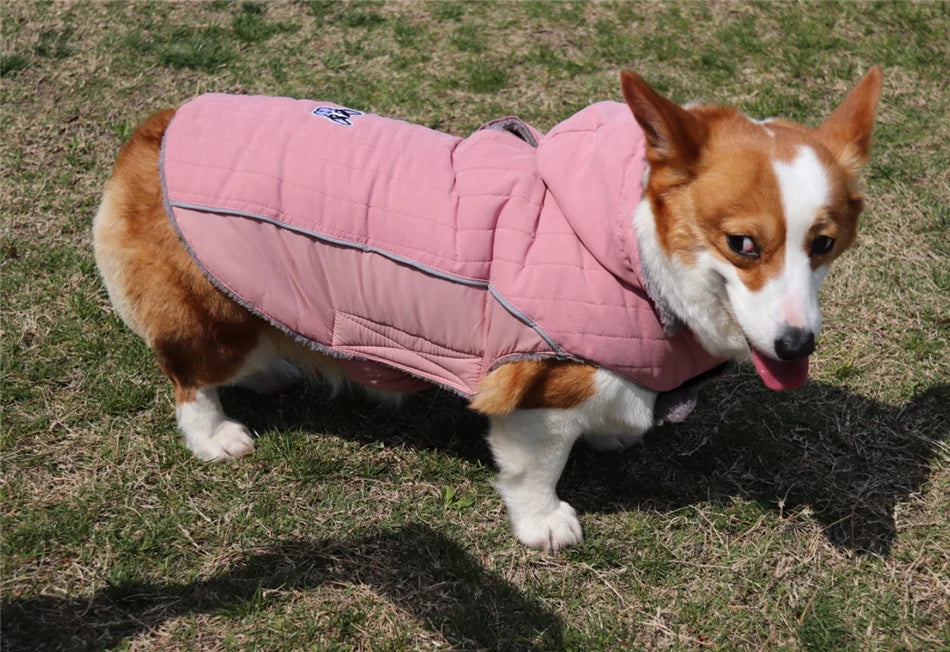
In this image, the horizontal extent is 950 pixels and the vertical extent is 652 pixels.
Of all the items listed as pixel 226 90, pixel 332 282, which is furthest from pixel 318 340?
pixel 226 90

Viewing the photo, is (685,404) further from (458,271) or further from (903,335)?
(903,335)

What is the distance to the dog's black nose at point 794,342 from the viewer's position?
215 cm

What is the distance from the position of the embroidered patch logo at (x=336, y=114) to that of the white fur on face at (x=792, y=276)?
4.21ft

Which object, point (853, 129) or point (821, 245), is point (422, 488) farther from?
point (853, 129)

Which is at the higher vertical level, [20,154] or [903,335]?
[20,154]

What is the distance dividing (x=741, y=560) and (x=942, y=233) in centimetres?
225

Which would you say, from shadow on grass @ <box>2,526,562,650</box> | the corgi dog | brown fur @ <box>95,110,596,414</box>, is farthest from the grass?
brown fur @ <box>95,110,596,414</box>

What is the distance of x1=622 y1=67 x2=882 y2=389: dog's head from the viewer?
2.14m

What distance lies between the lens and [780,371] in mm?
2377

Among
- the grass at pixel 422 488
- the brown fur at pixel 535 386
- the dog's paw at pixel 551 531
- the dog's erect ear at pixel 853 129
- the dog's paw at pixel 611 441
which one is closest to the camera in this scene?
the dog's erect ear at pixel 853 129

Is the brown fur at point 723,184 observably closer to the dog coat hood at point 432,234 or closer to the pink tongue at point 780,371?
the dog coat hood at point 432,234

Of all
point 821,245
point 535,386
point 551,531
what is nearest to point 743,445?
point 551,531

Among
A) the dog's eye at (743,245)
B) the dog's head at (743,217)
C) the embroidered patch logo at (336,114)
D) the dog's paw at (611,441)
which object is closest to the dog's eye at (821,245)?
the dog's head at (743,217)

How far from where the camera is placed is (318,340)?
2736mm
